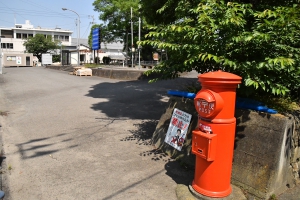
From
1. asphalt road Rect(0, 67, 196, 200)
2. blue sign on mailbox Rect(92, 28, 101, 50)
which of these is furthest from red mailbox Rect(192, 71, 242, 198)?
blue sign on mailbox Rect(92, 28, 101, 50)

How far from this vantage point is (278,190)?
354 cm

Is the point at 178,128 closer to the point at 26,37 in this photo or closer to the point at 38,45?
the point at 38,45

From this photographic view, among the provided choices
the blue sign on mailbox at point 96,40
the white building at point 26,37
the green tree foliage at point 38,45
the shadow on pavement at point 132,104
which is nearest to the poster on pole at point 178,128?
the shadow on pavement at point 132,104

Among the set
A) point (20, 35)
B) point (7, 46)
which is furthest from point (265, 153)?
point (20, 35)

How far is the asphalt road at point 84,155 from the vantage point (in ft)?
11.9

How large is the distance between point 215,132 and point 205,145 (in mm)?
199

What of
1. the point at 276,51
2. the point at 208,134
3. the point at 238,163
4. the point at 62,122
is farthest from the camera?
the point at 62,122

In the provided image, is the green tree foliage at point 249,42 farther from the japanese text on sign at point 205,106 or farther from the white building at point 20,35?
the white building at point 20,35

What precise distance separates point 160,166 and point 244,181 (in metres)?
1.40

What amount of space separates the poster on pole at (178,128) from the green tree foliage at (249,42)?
3.34 ft

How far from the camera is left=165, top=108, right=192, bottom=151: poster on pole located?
14.3ft

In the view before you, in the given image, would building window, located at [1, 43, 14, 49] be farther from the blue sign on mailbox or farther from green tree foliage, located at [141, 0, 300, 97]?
green tree foliage, located at [141, 0, 300, 97]

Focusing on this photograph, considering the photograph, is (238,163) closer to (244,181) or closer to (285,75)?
(244,181)

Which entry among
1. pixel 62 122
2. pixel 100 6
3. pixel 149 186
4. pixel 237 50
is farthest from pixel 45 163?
pixel 100 6
